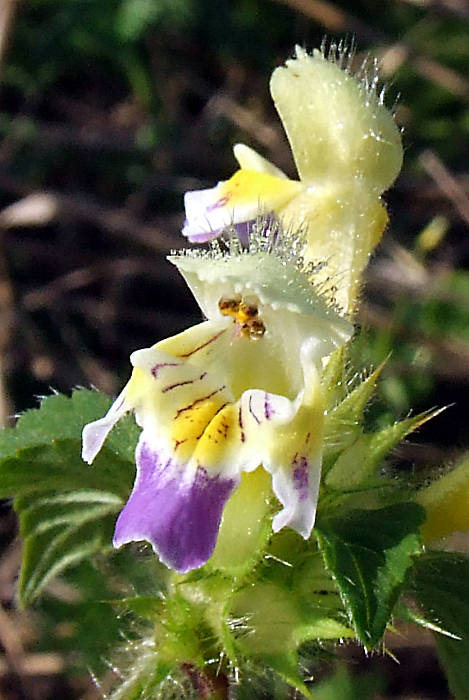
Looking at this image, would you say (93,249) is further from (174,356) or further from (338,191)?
(174,356)

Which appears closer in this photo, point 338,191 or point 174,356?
point 174,356

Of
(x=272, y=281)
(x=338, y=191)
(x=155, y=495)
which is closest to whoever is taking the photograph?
(x=155, y=495)

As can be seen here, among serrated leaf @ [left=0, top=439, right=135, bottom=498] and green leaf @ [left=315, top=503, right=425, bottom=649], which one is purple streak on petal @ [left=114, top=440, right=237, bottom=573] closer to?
green leaf @ [left=315, top=503, right=425, bottom=649]

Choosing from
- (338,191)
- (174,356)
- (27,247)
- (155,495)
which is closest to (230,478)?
(155,495)

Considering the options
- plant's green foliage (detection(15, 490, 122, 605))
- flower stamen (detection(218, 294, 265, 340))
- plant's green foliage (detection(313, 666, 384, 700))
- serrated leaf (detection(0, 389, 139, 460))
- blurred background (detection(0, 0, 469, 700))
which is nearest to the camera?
flower stamen (detection(218, 294, 265, 340))

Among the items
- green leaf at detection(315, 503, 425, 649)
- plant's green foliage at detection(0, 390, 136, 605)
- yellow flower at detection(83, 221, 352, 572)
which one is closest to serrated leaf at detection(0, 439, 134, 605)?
plant's green foliage at detection(0, 390, 136, 605)
